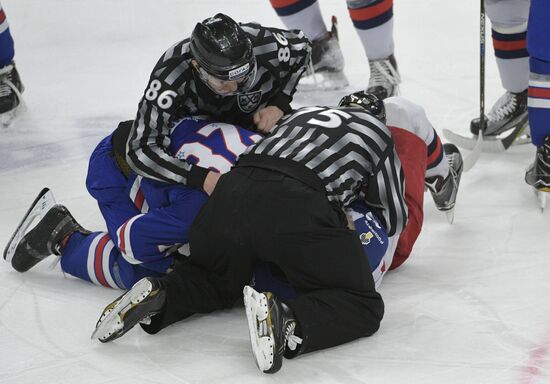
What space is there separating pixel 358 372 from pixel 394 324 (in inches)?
8.2

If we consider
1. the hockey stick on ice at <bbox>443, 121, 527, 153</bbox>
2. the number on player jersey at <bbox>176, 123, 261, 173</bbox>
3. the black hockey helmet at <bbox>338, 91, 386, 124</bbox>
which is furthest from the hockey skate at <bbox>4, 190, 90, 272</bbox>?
the hockey stick on ice at <bbox>443, 121, 527, 153</bbox>

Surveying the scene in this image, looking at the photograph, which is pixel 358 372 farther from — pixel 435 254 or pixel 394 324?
pixel 435 254

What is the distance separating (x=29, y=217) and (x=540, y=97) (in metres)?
1.29

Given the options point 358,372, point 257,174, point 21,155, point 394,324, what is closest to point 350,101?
point 257,174

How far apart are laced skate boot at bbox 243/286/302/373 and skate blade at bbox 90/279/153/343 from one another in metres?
0.22

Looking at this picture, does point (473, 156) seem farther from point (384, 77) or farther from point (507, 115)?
point (384, 77)

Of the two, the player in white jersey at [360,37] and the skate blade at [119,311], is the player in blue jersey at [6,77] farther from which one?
the skate blade at [119,311]

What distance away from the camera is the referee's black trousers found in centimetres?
192

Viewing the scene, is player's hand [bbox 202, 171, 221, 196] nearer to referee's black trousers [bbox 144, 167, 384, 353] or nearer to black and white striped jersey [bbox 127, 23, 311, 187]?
black and white striped jersey [bbox 127, 23, 311, 187]

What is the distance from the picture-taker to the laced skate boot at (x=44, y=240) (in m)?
2.38

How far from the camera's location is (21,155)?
333cm

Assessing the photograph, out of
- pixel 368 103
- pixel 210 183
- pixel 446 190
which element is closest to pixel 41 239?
pixel 210 183

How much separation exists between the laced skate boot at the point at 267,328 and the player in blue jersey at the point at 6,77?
2007mm

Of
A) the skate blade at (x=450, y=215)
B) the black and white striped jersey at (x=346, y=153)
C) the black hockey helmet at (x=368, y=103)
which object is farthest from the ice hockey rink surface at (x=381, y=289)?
the black hockey helmet at (x=368, y=103)
